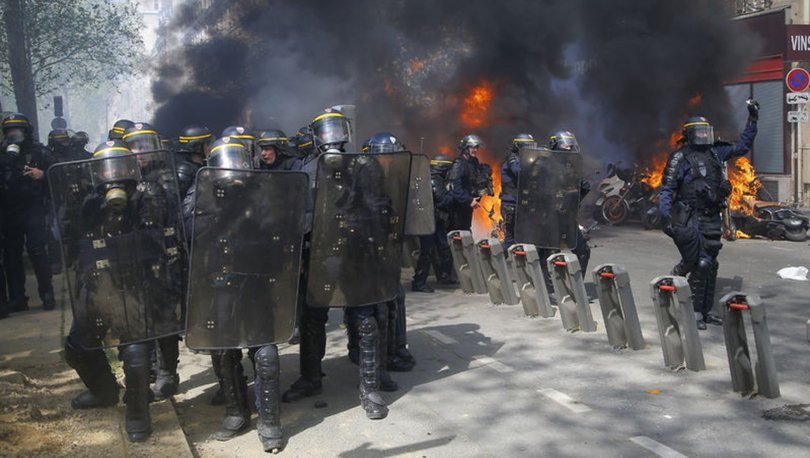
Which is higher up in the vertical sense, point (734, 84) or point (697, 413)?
point (734, 84)

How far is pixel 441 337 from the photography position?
6969 mm

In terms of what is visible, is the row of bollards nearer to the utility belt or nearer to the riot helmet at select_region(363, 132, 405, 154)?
the utility belt

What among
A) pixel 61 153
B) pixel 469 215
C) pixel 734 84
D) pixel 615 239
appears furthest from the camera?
pixel 734 84

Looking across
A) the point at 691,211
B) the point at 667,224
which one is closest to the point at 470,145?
the point at 667,224

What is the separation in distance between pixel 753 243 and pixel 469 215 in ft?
18.0

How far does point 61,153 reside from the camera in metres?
11.2

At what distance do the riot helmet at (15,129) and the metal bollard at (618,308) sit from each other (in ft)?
20.5

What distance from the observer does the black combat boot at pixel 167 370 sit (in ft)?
17.6

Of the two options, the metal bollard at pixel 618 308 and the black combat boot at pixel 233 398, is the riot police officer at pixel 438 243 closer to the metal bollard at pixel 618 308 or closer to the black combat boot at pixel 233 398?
the metal bollard at pixel 618 308

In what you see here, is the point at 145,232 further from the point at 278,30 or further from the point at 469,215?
the point at 278,30

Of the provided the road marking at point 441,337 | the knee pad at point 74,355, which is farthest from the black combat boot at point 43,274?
the road marking at point 441,337

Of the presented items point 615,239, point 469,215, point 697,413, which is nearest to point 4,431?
point 697,413

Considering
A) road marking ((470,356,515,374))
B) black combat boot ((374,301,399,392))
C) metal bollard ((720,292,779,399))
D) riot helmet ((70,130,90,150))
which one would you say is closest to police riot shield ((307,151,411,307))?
black combat boot ((374,301,399,392))

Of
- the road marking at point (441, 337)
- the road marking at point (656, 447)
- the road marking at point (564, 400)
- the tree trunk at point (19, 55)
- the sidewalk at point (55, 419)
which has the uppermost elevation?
the tree trunk at point (19, 55)
